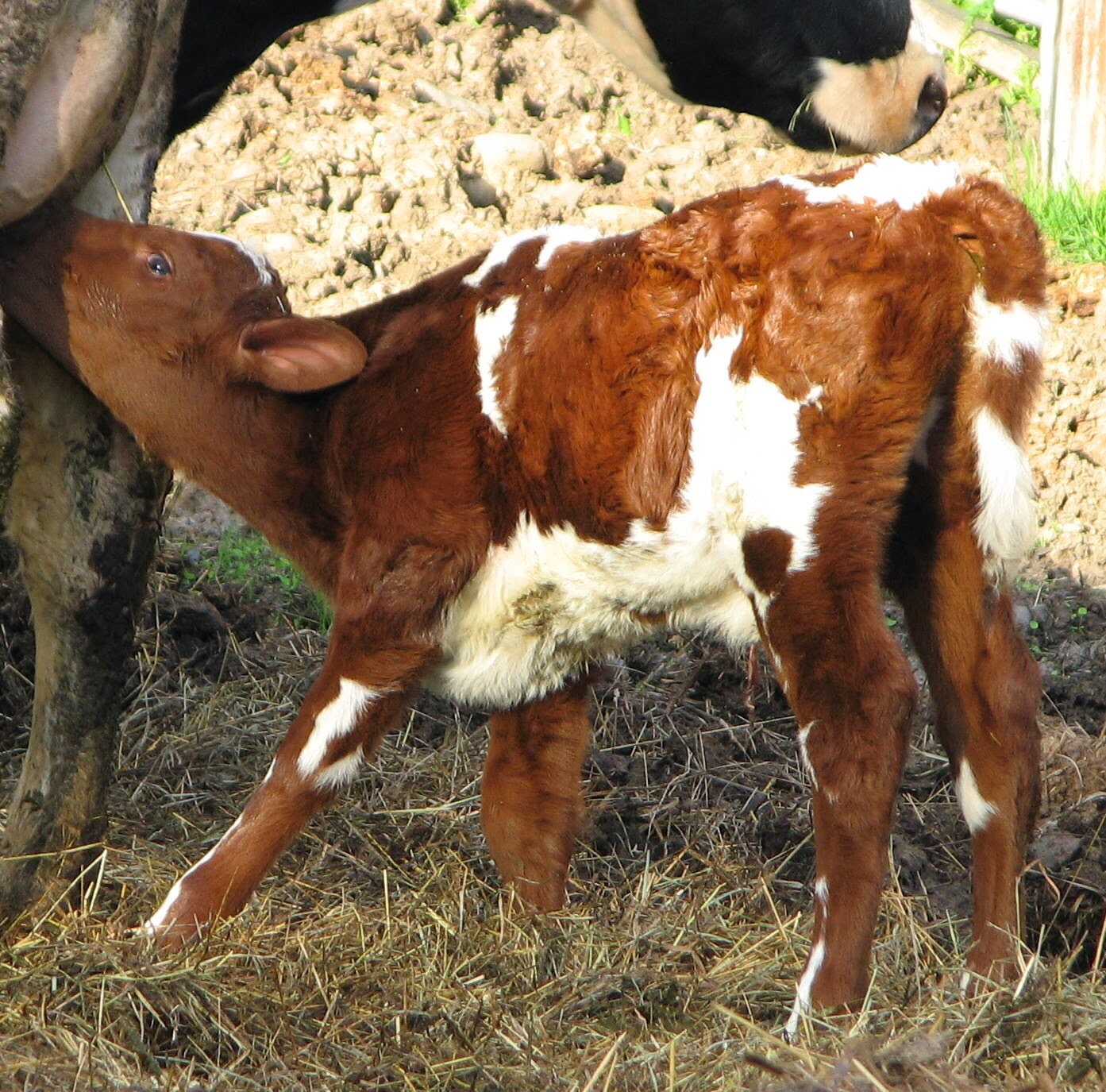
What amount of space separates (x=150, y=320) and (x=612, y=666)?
5.79ft

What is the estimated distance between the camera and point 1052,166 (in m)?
6.68

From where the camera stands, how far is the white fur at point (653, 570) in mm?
3180

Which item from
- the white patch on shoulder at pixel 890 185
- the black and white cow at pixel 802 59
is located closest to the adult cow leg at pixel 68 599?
the white patch on shoulder at pixel 890 185

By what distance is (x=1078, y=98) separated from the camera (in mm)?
6590

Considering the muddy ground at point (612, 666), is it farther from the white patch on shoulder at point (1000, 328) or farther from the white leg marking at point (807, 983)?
the white patch on shoulder at point (1000, 328)

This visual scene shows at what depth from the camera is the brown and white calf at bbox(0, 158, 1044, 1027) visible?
3.14 m

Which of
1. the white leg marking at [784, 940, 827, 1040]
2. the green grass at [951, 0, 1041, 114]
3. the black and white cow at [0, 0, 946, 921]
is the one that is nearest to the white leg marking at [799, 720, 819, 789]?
the white leg marking at [784, 940, 827, 1040]

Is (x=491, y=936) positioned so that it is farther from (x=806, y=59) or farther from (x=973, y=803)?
(x=806, y=59)

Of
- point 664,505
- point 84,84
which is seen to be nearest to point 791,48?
point 664,505

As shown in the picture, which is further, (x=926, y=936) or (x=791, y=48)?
(x=791, y=48)

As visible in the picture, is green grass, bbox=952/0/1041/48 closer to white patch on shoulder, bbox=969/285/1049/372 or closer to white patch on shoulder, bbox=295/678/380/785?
white patch on shoulder, bbox=969/285/1049/372

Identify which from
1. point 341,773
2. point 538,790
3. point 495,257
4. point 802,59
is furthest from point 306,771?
point 802,59

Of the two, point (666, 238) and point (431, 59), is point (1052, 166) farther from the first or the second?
point (666, 238)

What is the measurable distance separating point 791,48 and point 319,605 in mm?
2124
